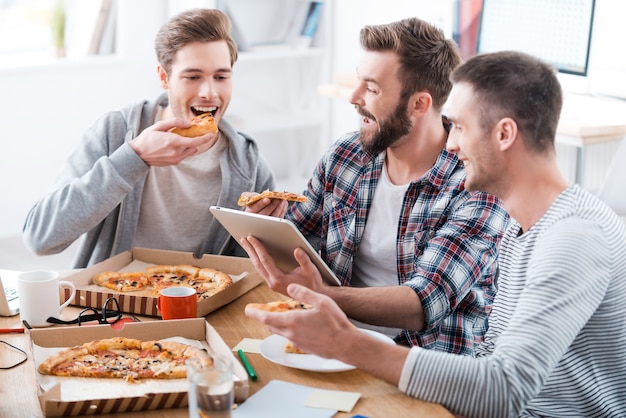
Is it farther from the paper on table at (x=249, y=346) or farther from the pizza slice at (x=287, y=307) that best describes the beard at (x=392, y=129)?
the paper on table at (x=249, y=346)

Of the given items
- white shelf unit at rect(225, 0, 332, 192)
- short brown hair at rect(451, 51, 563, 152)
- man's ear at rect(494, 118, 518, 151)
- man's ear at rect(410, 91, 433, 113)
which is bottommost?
white shelf unit at rect(225, 0, 332, 192)

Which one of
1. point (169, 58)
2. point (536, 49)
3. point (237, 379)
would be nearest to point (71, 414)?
point (237, 379)

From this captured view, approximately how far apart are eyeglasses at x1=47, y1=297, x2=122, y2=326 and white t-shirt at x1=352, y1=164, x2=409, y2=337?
0.72m

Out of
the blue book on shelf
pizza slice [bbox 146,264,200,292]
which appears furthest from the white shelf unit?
pizza slice [bbox 146,264,200,292]

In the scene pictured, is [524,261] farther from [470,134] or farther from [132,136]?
[132,136]

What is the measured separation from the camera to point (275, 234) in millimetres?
2045

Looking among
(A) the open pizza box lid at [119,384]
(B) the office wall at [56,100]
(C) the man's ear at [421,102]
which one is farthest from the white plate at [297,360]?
(B) the office wall at [56,100]

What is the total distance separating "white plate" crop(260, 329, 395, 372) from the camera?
173cm

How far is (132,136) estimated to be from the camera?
102 inches

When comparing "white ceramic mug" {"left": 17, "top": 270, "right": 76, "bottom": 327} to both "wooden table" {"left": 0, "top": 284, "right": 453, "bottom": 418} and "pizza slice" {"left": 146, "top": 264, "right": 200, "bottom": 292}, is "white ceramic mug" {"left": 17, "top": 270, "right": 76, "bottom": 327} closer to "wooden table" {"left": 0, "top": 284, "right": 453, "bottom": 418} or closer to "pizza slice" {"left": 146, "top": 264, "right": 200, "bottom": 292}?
"wooden table" {"left": 0, "top": 284, "right": 453, "bottom": 418}

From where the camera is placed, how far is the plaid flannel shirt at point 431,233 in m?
2.18

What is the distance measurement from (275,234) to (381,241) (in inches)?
18.0

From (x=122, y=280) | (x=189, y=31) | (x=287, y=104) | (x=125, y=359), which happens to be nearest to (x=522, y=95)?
(x=125, y=359)

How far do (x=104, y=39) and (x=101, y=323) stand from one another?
10.6 feet
